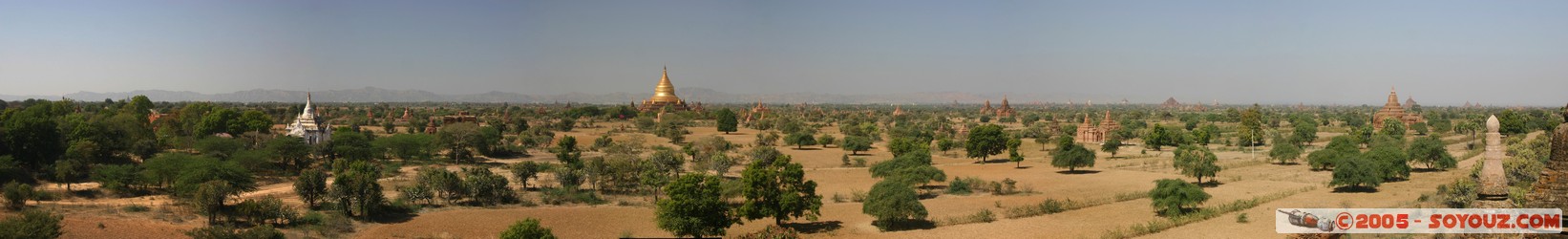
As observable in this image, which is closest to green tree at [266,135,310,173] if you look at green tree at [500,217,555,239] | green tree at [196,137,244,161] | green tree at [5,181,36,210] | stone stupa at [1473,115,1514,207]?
green tree at [196,137,244,161]

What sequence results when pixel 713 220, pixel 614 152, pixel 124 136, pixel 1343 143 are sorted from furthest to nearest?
pixel 614 152, pixel 1343 143, pixel 124 136, pixel 713 220

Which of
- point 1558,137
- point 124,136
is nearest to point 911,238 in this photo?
point 1558,137

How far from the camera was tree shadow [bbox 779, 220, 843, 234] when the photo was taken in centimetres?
1841

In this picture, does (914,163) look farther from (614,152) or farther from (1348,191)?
(614,152)

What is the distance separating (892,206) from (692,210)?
4624mm

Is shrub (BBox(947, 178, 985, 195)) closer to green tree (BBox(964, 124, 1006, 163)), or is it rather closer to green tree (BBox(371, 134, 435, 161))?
green tree (BBox(964, 124, 1006, 163))

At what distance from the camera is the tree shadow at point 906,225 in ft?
60.6

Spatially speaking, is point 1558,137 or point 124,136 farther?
point 124,136

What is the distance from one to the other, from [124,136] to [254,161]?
29.8ft

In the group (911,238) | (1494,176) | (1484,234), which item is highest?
(1494,176)

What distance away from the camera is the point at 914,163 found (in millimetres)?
27797

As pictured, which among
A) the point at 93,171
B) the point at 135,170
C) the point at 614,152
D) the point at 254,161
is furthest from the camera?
the point at 614,152

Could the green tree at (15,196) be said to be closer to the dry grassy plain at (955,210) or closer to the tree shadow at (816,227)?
the dry grassy plain at (955,210)

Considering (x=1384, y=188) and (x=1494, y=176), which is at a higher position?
(x=1494, y=176)
